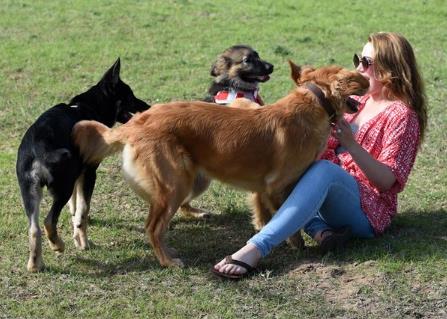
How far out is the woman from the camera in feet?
15.6

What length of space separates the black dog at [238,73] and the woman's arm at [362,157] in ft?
6.65

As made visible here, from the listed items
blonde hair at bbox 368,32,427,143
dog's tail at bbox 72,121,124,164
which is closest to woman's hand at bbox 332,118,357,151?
blonde hair at bbox 368,32,427,143

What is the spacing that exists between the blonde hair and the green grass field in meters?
1.00

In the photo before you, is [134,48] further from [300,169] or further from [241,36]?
[300,169]

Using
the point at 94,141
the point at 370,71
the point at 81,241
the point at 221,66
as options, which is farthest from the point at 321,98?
the point at 221,66

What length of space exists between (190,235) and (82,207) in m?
0.87

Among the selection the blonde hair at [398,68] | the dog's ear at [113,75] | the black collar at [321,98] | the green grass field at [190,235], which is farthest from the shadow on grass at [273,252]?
the dog's ear at [113,75]

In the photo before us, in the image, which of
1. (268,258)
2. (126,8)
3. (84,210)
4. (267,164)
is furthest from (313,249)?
(126,8)

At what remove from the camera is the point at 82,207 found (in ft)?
17.6

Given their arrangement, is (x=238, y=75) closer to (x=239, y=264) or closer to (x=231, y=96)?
(x=231, y=96)

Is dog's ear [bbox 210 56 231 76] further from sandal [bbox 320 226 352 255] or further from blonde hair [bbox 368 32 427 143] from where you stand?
sandal [bbox 320 226 352 255]

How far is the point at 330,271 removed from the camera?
4.72m

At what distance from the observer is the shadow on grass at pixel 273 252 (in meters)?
4.92

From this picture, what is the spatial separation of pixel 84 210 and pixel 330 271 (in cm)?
188
